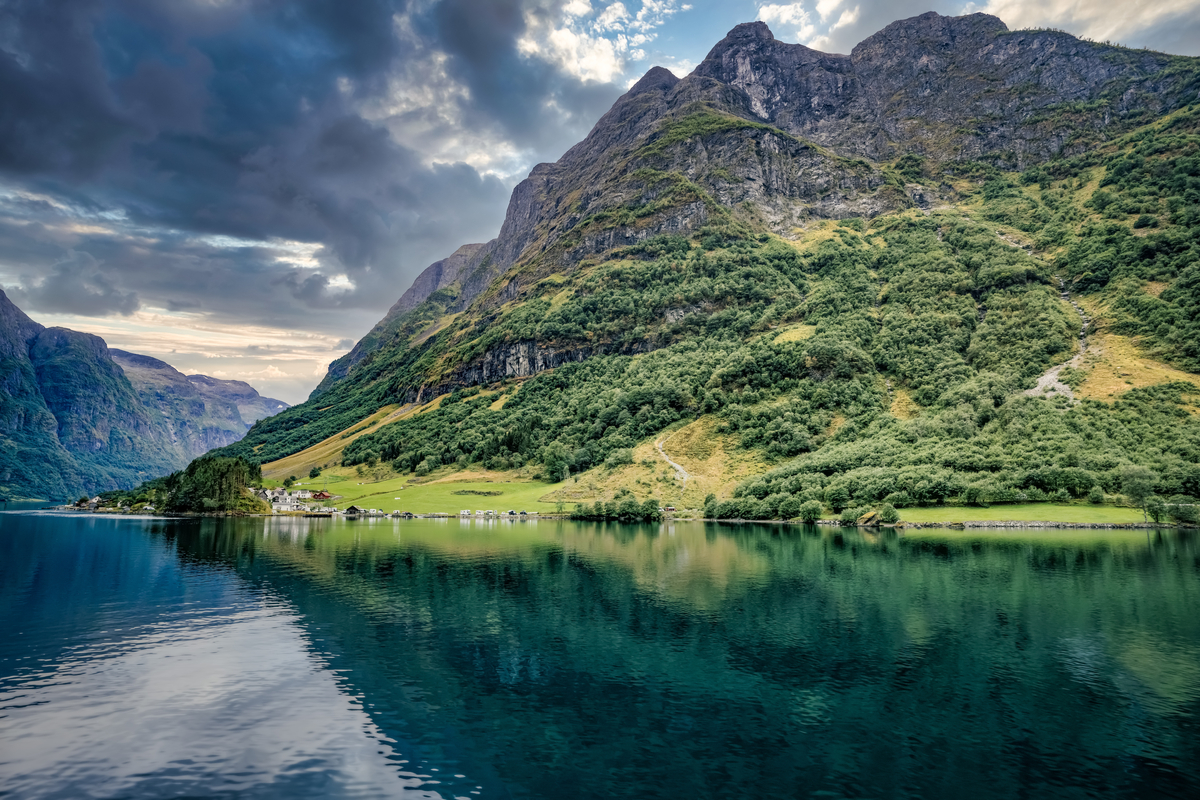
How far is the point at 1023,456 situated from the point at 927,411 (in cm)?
3973

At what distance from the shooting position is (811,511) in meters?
121

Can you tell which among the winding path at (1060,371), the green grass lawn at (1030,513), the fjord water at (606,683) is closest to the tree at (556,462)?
the green grass lawn at (1030,513)

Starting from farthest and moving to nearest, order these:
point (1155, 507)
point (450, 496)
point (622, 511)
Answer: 1. point (450, 496)
2. point (622, 511)
3. point (1155, 507)

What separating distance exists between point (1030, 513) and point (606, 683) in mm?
109331

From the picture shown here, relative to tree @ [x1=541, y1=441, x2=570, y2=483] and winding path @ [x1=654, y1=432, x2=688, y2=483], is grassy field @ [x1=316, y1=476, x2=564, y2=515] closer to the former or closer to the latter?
tree @ [x1=541, y1=441, x2=570, y2=483]

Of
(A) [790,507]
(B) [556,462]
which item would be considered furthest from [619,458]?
(A) [790,507]

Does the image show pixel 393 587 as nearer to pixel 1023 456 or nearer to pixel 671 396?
pixel 1023 456

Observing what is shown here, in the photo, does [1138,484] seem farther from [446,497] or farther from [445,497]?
[445,497]

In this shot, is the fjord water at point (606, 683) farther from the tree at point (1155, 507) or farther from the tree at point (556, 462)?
the tree at point (556, 462)

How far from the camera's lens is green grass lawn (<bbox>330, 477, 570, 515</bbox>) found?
15900 centimetres

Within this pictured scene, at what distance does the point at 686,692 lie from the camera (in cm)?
2798

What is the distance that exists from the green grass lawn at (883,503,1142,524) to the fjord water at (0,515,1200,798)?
4347 centimetres

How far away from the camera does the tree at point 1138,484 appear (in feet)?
336

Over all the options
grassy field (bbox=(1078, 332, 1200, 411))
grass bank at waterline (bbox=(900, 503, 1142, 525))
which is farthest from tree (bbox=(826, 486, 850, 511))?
grassy field (bbox=(1078, 332, 1200, 411))
